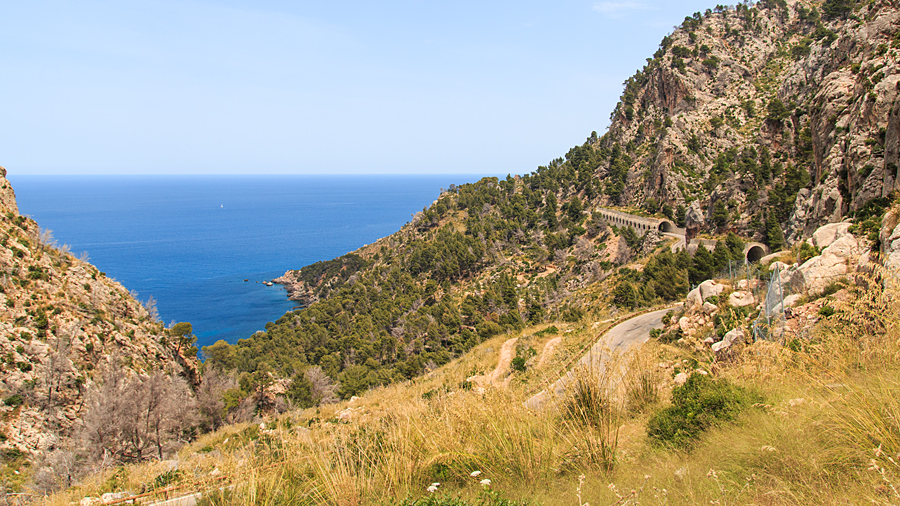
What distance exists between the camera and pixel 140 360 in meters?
22.6

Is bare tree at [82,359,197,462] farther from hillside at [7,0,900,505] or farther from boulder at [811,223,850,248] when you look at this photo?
boulder at [811,223,850,248]

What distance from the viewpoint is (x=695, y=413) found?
200 inches

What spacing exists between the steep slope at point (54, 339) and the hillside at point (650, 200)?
282 inches

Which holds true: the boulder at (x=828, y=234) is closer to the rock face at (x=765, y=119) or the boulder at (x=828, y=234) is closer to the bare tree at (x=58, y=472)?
the rock face at (x=765, y=119)

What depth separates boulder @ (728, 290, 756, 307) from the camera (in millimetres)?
13156

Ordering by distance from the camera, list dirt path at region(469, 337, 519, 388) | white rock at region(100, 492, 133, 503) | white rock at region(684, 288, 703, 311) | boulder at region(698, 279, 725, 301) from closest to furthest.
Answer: white rock at region(100, 492, 133, 503)
boulder at region(698, 279, 725, 301)
white rock at region(684, 288, 703, 311)
dirt path at region(469, 337, 519, 388)

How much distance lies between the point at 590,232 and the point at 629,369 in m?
56.6

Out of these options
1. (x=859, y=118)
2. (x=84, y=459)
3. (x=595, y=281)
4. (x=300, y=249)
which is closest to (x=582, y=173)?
(x=595, y=281)

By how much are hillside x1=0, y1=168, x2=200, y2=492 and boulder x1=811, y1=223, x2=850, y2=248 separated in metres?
23.1

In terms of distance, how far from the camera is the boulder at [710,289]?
14625 mm

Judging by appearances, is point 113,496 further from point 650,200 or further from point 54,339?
point 650,200

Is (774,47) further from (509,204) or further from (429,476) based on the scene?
(429,476)

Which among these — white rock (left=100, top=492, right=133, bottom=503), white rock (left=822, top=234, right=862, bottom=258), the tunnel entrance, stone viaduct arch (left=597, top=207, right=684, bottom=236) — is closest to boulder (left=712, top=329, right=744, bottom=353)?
white rock (left=822, top=234, right=862, bottom=258)

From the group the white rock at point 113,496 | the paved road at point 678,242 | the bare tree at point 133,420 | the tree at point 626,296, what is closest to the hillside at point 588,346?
the bare tree at point 133,420
